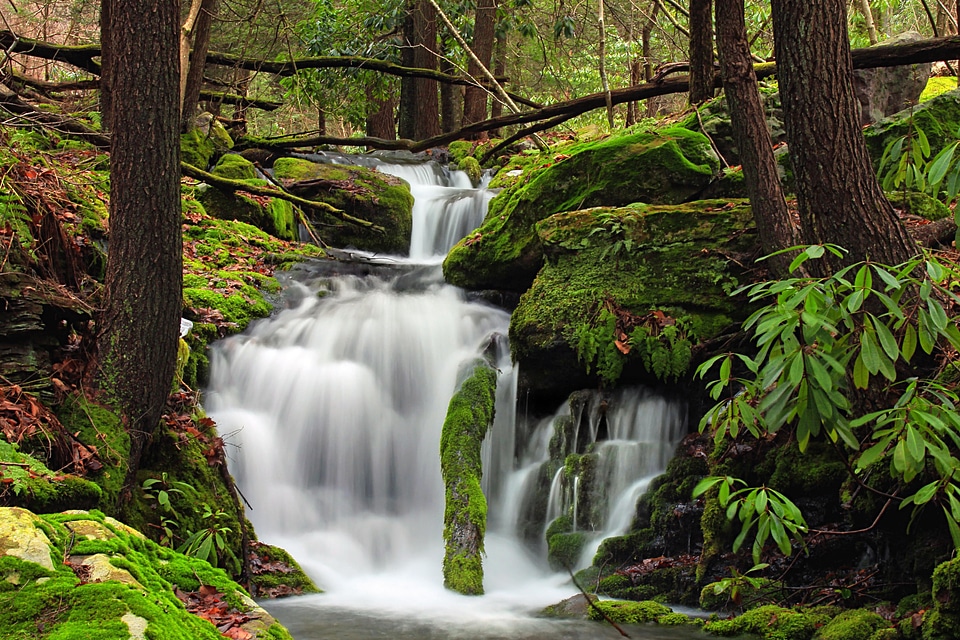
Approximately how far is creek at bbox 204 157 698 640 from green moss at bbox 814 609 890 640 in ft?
2.78

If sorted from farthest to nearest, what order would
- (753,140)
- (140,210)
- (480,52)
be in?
1. (480,52)
2. (753,140)
3. (140,210)

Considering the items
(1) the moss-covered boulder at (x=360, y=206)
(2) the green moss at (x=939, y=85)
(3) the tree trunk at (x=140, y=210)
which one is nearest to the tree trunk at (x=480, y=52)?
(1) the moss-covered boulder at (x=360, y=206)

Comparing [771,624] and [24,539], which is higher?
[24,539]

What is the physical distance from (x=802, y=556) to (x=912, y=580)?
0.69m

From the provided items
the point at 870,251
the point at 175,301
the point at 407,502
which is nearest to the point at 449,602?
the point at 407,502

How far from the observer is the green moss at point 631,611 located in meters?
5.09

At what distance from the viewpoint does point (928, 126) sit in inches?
326

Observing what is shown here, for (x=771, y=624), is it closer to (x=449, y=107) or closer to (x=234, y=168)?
(x=234, y=168)

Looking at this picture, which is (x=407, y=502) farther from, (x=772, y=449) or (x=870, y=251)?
(x=870, y=251)

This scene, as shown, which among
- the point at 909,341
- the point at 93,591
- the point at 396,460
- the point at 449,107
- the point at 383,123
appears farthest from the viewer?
the point at 383,123

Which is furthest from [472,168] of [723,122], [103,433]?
[103,433]

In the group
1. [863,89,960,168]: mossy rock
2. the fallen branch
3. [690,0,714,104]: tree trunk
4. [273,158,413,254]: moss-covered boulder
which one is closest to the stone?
[863,89,960,168]: mossy rock

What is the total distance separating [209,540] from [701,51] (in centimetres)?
792

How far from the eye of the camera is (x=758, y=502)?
12.6ft
